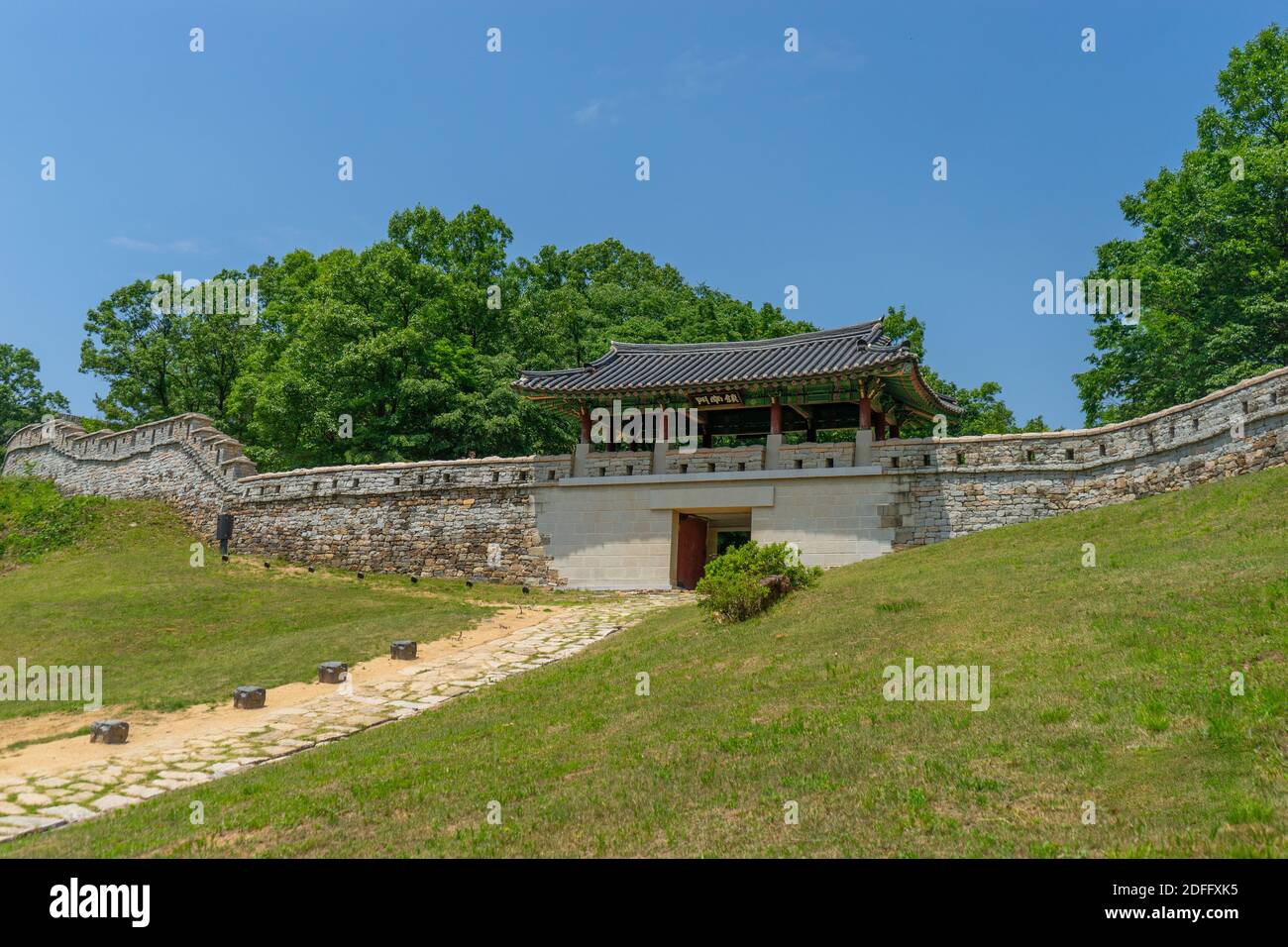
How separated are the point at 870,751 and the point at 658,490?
16989mm

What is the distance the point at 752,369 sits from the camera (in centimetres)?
2402

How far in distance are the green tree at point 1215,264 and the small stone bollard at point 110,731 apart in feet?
89.1

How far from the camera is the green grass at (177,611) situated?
48.8ft

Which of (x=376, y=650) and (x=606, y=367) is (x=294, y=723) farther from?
(x=606, y=367)

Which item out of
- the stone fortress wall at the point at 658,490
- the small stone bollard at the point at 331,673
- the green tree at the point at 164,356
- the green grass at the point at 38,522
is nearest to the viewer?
the small stone bollard at the point at 331,673

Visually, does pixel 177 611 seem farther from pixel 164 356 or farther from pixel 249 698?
pixel 164 356

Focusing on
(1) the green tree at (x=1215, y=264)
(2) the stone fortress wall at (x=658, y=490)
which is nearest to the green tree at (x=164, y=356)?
(2) the stone fortress wall at (x=658, y=490)

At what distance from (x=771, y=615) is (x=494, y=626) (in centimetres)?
719

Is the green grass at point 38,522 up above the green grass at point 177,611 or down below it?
above

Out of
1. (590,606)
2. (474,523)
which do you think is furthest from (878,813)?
(474,523)

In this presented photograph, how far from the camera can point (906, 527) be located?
842 inches

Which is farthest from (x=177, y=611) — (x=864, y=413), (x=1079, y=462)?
(x=1079, y=462)

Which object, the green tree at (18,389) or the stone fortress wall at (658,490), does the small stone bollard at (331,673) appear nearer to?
the stone fortress wall at (658,490)

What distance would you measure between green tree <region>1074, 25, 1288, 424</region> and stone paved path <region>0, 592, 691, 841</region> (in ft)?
68.1
